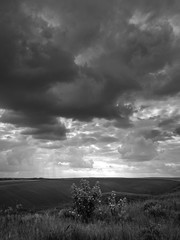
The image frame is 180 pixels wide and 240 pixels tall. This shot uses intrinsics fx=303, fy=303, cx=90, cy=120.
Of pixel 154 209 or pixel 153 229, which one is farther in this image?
pixel 154 209

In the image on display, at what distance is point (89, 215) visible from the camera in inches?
647

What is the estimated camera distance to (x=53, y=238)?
9539 millimetres

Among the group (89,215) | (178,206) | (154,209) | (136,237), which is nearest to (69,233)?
(136,237)

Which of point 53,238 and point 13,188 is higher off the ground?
point 13,188

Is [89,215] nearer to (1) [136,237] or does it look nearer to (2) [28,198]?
(1) [136,237]

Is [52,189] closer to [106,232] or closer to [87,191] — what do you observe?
[87,191]

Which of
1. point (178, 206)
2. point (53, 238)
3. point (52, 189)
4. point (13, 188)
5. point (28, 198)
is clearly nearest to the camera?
point (53, 238)

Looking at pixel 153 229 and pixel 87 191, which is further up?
pixel 87 191

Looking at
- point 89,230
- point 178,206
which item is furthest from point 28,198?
point 89,230

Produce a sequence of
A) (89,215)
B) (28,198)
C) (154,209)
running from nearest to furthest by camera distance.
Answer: (89,215) → (154,209) → (28,198)

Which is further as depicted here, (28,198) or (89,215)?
(28,198)

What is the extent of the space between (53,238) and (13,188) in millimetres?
61330

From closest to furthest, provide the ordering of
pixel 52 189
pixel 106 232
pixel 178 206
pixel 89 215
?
pixel 106 232, pixel 89 215, pixel 178 206, pixel 52 189

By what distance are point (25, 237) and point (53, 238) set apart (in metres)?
0.93
